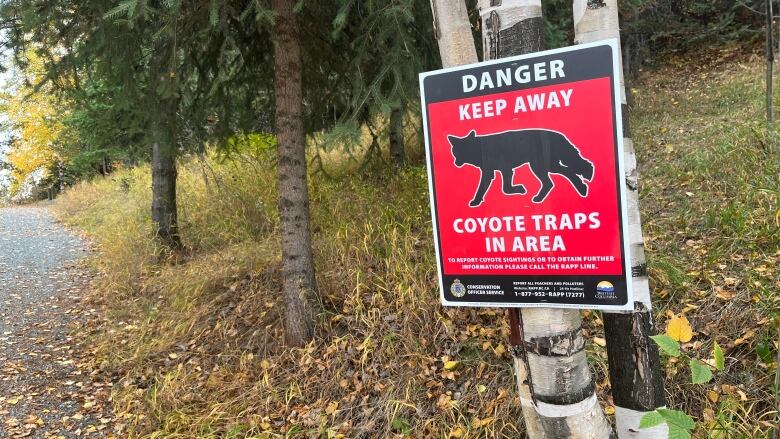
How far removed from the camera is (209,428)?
3.96 m

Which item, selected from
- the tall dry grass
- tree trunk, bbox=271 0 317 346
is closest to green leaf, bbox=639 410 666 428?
the tall dry grass

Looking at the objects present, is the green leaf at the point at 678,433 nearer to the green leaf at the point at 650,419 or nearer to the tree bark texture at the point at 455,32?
the green leaf at the point at 650,419

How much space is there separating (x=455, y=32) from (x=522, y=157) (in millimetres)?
516

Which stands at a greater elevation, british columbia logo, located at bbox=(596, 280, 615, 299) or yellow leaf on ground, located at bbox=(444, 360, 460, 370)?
Answer: british columbia logo, located at bbox=(596, 280, 615, 299)

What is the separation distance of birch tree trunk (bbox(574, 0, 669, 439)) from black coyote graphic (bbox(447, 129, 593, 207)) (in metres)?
0.30

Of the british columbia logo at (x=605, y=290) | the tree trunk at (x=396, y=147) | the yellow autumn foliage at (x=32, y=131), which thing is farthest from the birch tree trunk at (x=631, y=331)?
the yellow autumn foliage at (x=32, y=131)

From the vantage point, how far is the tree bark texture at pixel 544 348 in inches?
62.3

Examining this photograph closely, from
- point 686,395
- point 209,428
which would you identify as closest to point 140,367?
point 209,428

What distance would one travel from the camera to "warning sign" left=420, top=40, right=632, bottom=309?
1.44 meters

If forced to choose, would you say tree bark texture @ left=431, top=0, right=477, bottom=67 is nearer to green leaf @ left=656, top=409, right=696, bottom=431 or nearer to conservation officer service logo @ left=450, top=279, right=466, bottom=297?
conservation officer service logo @ left=450, top=279, right=466, bottom=297

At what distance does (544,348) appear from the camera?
164cm

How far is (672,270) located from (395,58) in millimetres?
2598

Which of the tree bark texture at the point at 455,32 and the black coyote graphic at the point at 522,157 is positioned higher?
the tree bark texture at the point at 455,32

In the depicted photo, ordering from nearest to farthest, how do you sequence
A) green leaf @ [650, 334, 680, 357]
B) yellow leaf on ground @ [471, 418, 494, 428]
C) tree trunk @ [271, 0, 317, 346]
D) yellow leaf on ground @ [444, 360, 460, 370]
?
green leaf @ [650, 334, 680, 357] → yellow leaf on ground @ [471, 418, 494, 428] → yellow leaf on ground @ [444, 360, 460, 370] → tree trunk @ [271, 0, 317, 346]
